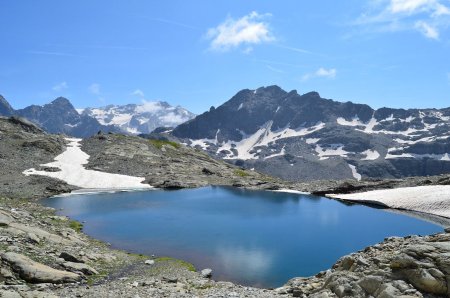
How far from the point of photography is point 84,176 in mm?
107875

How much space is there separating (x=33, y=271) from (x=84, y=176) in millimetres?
87422

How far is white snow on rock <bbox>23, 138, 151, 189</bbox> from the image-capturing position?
336ft

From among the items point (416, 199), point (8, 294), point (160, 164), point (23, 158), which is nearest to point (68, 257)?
point (8, 294)

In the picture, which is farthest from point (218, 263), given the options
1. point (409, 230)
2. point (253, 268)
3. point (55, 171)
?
point (55, 171)

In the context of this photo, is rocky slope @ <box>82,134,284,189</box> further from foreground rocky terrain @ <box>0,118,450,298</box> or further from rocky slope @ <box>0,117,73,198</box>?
foreground rocky terrain @ <box>0,118,450,298</box>

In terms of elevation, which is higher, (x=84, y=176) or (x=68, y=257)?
(x=84, y=176)

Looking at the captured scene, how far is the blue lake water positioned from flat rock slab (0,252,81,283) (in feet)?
48.9

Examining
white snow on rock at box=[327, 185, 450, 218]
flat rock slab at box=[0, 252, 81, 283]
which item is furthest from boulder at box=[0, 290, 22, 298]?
white snow on rock at box=[327, 185, 450, 218]

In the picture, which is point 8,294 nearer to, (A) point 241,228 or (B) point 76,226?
(B) point 76,226

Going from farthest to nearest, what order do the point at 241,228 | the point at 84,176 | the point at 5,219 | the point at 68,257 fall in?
the point at 84,176 → the point at 241,228 → the point at 5,219 → the point at 68,257

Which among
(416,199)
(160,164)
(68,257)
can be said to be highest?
(160,164)

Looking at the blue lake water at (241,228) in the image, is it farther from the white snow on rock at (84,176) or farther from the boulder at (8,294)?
the boulder at (8,294)

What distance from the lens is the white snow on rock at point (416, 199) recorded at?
76750mm

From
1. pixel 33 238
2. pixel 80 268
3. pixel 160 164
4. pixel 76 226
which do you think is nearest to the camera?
pixel 80 268
